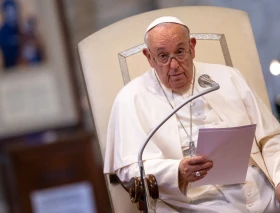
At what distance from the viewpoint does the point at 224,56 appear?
3.05m

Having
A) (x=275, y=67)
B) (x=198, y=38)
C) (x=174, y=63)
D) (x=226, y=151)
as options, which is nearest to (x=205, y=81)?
(x=174, y=63)

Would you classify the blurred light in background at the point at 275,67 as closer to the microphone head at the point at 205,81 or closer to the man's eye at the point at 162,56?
the microphone head at the point at 205,81

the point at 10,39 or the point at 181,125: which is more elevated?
the point at 10,39

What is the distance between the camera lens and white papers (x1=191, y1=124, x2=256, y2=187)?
2.43 m

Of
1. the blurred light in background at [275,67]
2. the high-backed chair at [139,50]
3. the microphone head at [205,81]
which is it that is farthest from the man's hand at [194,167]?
the blurred light in background at [275,67]

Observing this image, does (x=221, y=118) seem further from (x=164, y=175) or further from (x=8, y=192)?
(x=8, y=192)

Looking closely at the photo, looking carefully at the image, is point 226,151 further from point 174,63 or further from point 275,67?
point 275,67

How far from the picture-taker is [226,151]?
2.51 meters

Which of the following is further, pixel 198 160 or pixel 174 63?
pixel 174 63

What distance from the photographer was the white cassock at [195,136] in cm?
264

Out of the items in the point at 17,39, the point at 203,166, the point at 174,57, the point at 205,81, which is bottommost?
the point at 203,166

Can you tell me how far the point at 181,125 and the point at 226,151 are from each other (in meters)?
0.30

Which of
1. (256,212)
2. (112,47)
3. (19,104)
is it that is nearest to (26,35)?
(19,104)

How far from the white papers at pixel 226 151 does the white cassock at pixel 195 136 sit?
9cm
